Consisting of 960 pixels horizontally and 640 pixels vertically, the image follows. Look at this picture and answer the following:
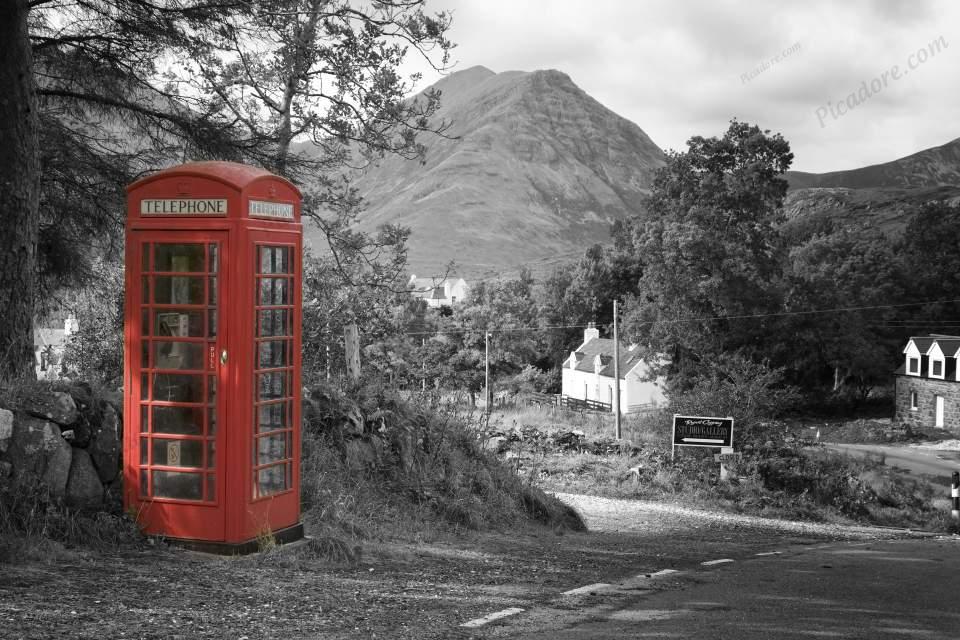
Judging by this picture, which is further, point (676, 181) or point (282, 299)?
point (676, 181)

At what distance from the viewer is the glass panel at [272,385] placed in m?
7.31

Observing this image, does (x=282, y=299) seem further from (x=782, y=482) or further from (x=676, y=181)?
(x=676, y=181)

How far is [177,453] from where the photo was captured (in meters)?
7.14

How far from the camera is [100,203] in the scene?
10.9m

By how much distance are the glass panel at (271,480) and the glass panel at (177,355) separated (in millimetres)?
980

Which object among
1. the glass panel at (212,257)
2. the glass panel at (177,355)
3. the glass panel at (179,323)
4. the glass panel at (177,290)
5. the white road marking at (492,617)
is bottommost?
the white road marking at (492,617)

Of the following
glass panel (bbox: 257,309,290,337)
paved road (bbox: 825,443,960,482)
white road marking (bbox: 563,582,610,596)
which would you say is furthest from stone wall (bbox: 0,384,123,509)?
paved road (bbox: 825,443,960,482)

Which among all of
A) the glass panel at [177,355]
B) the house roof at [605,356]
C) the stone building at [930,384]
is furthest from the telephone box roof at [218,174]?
the house roof at [605,356]

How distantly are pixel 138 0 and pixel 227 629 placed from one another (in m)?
7.21

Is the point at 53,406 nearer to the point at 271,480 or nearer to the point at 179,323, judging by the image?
the point at 179,323

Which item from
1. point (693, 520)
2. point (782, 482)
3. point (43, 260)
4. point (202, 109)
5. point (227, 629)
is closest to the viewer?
point (227, 629)

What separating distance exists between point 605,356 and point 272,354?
203 feet

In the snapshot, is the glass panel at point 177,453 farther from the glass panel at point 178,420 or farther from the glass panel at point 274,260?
the glass panel at point 274,260

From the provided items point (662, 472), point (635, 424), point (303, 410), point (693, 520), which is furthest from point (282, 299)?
point (635, 424)
